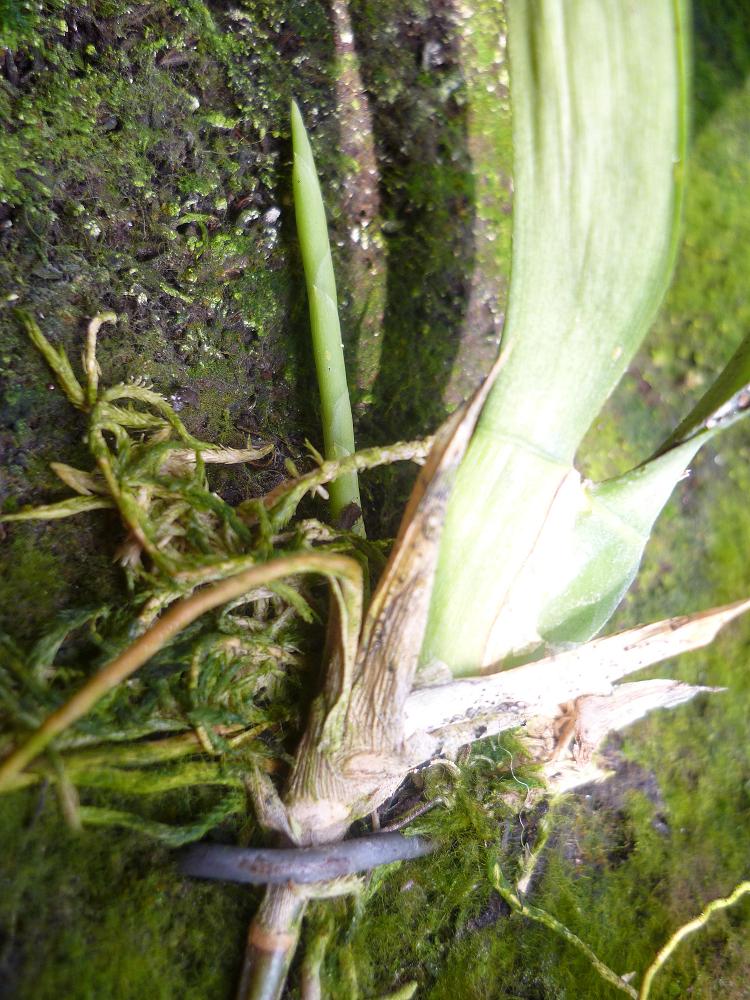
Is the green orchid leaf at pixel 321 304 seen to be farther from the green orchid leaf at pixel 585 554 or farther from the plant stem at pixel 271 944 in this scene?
the plant stem at pixel 271 944

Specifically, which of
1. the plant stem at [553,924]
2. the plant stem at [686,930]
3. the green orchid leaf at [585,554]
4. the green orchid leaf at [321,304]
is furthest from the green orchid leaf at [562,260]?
the plant stem at [686,930]

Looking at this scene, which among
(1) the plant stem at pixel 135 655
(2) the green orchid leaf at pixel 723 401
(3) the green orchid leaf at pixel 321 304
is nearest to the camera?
(1) the plant stem at pixel 135 655

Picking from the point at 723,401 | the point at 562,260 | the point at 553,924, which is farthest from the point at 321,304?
the point at 553,924

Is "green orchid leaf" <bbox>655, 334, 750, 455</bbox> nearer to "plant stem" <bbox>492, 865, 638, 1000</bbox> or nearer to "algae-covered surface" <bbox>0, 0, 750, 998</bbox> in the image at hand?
"algae-covered surface" <bbox>0, 0, 750, 998</bbox>

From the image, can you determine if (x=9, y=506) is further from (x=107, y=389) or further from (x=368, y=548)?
(x=368, y=548)

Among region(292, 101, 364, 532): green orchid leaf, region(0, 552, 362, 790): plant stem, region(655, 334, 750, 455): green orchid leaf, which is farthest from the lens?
region(292, 101, 364, 532): green orchid leaf

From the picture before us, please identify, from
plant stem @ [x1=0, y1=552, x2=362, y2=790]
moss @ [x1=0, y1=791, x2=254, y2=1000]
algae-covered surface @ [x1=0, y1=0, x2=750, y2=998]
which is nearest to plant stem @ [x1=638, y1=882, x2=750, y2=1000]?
algae-covered surface @ [x1=0, y1=0, x2=750, y2=998]
